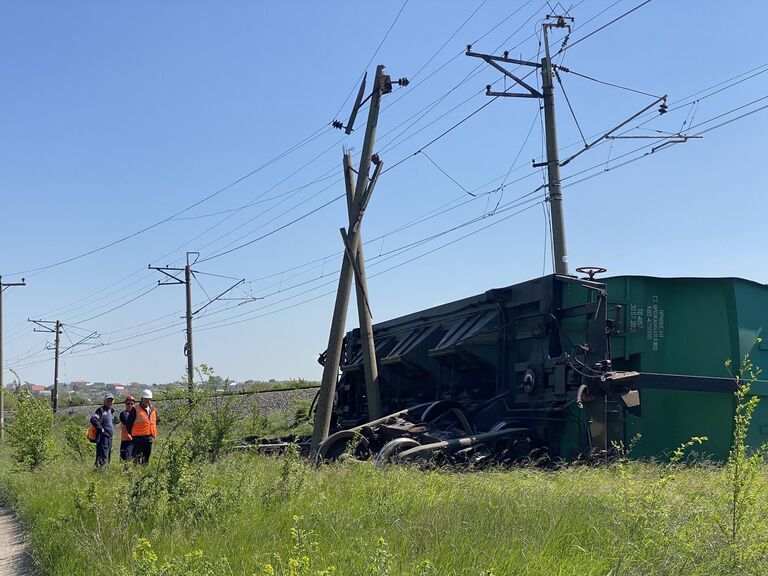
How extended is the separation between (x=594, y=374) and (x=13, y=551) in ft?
22.2

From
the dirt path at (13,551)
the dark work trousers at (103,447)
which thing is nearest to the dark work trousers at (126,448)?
the dark work trousers at (103,447)

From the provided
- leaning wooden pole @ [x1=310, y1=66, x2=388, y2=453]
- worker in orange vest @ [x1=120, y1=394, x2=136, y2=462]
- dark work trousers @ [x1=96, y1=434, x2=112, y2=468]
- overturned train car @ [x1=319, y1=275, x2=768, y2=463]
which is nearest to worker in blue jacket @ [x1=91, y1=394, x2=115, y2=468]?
dark work trousers @ [x1=96, y1=434, x2=112, y2=468]

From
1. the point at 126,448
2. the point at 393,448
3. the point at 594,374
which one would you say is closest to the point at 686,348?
the point at 594,374

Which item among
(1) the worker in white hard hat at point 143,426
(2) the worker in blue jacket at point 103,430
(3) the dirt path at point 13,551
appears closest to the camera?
(3) the dirt path at point 13,551

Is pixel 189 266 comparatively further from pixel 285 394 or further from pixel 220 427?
pixel 220 427

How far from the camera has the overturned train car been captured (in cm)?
999

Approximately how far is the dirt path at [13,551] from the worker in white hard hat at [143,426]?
2831mm

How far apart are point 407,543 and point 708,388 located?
20.2 ft

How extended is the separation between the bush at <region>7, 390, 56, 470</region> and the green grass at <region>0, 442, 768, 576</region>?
611cm

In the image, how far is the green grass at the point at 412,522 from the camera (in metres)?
4.79

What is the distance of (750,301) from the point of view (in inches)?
426

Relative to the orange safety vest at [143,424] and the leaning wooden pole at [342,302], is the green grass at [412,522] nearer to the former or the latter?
the orange safety vest at [143,424]

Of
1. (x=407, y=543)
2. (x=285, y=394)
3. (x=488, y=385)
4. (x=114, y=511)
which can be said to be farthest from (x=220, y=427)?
(x=285, y=394)

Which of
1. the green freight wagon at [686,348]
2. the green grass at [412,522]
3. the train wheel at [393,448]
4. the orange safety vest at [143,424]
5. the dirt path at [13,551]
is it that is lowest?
the dirt path at [13,551]
